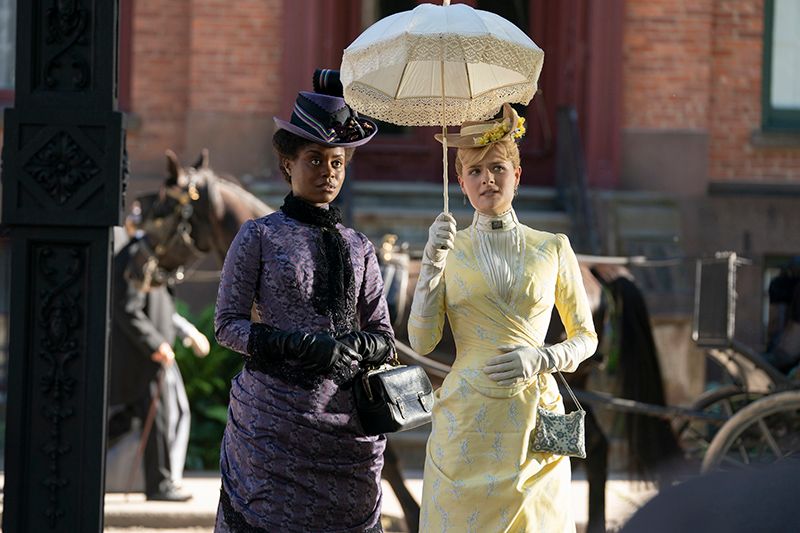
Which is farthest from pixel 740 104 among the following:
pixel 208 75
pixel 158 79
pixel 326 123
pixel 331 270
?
pixel 331 270

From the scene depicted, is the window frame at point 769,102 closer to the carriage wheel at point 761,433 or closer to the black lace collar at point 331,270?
the carriage wheel at point 761,433

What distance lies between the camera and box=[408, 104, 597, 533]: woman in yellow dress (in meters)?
4.75

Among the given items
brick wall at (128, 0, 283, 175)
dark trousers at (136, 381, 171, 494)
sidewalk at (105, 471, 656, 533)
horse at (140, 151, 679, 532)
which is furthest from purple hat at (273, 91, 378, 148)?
brick wall at (128, 0, 283, 175)

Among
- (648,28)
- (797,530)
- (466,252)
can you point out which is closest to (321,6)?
(648,28)

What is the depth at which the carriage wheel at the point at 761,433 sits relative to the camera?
7871mm

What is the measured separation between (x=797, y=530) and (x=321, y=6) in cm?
1064

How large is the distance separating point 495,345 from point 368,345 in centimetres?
46

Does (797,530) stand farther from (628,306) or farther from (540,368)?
(628,306)

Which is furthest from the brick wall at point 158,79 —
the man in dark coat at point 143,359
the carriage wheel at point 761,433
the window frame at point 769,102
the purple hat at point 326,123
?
the purple hat at point 326,123

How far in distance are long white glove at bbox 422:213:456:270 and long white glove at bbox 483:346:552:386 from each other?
0.38m

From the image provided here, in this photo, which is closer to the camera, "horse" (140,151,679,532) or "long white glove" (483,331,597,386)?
"long white glove" (483,331,597,386)

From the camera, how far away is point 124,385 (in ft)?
30.4

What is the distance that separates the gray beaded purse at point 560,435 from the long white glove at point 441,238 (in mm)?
606

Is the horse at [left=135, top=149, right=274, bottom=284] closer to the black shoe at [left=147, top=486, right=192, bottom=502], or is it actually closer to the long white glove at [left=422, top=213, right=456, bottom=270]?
the black shoe at [left=147, top=486, right=192, bottom=502]
